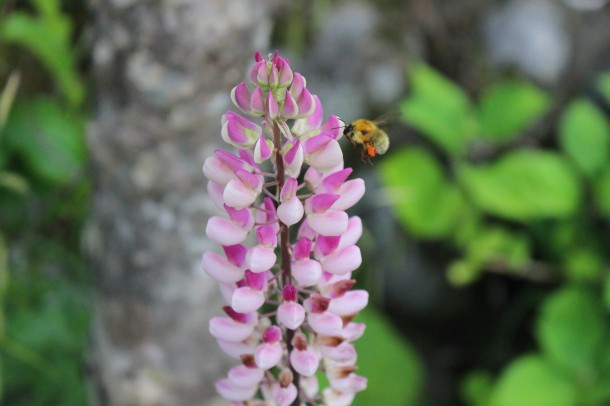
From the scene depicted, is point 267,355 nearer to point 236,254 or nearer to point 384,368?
point 236,254

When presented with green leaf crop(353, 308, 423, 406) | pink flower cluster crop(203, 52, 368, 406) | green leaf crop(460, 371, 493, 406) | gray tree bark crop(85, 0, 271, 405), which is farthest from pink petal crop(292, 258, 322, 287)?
green leaf crop(460, 371, 493, 406)

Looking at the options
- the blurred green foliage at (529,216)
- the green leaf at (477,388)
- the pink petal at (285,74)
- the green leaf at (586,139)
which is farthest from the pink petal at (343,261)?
the green leaf at (477,388)

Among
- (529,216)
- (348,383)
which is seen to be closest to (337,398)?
(348,383)

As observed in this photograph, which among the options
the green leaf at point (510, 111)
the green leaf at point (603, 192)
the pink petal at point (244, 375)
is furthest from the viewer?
the green leaf at point (510, 111)

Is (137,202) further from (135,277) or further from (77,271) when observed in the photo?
(77,271)

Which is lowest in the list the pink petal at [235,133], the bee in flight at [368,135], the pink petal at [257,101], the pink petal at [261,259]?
the pink petal at [261,259]

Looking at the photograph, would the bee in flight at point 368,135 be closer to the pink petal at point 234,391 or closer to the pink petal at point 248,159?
the pink petal at point 248,159

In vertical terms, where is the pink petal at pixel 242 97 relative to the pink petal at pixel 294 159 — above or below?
above
